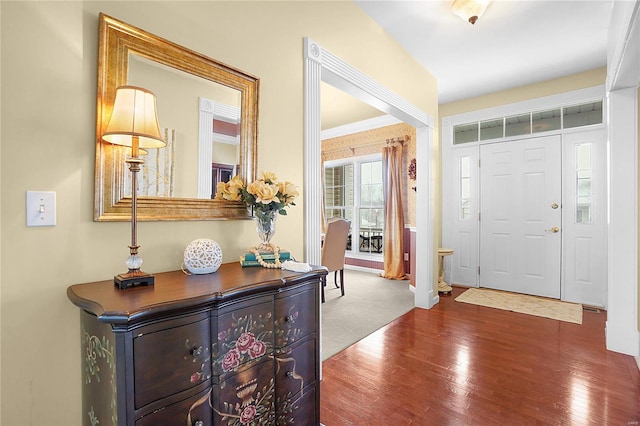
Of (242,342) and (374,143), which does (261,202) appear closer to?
(242,342)

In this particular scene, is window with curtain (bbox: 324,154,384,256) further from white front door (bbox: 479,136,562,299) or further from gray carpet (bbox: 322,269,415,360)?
white front door (bbox: 479,136,562,299)

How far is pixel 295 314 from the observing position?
1.38 metres

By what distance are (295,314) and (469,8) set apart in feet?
8.78

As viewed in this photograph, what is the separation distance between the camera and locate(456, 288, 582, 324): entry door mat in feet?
11.5

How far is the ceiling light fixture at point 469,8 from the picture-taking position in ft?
7.89

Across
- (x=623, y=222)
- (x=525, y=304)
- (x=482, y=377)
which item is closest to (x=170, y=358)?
(x=482, y=377)

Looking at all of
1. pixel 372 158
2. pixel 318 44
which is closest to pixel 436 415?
pixel 318 44

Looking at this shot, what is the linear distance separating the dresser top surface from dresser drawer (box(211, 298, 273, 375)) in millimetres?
71

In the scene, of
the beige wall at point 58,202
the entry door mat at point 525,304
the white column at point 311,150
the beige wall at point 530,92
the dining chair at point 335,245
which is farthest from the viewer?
the dining chair at point 335,245

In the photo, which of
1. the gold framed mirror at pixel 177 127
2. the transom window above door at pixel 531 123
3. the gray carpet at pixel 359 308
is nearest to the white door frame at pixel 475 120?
the transom window above door at pixel 531 123

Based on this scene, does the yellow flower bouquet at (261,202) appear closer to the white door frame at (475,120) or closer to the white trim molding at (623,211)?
the white trim molding at (623,211)

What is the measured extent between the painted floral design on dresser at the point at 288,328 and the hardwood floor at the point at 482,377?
0.79m

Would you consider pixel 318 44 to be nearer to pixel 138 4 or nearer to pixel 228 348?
pixel 138 4

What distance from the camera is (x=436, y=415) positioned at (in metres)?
1.81
